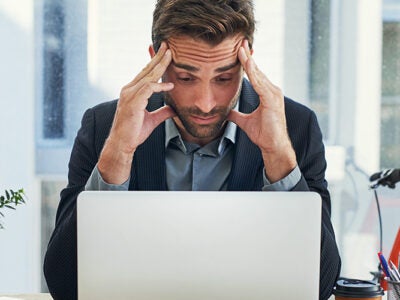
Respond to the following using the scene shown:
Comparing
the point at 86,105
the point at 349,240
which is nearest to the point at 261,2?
the point at 86,105

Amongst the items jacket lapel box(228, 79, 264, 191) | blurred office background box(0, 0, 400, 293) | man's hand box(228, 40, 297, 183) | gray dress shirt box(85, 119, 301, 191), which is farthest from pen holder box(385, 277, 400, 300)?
blurred office background box(0, 0, 400, 293)

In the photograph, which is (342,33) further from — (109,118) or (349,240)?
(109,118)

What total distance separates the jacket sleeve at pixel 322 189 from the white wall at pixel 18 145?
1.70 m

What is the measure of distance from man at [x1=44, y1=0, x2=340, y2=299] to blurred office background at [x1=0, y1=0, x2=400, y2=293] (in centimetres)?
132

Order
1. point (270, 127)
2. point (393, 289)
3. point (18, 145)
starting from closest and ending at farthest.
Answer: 1. point (393, 289)
2. point (270, 127)
3. point (18, 145)

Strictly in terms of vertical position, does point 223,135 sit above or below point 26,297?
above

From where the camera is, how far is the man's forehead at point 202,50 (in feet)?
5.99

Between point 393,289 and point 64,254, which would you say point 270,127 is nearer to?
point 393,289

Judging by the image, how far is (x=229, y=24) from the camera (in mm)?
1855

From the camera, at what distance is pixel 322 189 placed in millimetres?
1944

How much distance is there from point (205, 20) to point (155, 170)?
1.38ft

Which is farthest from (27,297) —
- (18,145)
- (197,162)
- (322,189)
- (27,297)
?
(18,145)

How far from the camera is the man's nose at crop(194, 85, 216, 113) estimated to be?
184 cm

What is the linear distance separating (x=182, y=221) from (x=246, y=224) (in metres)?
0.11
